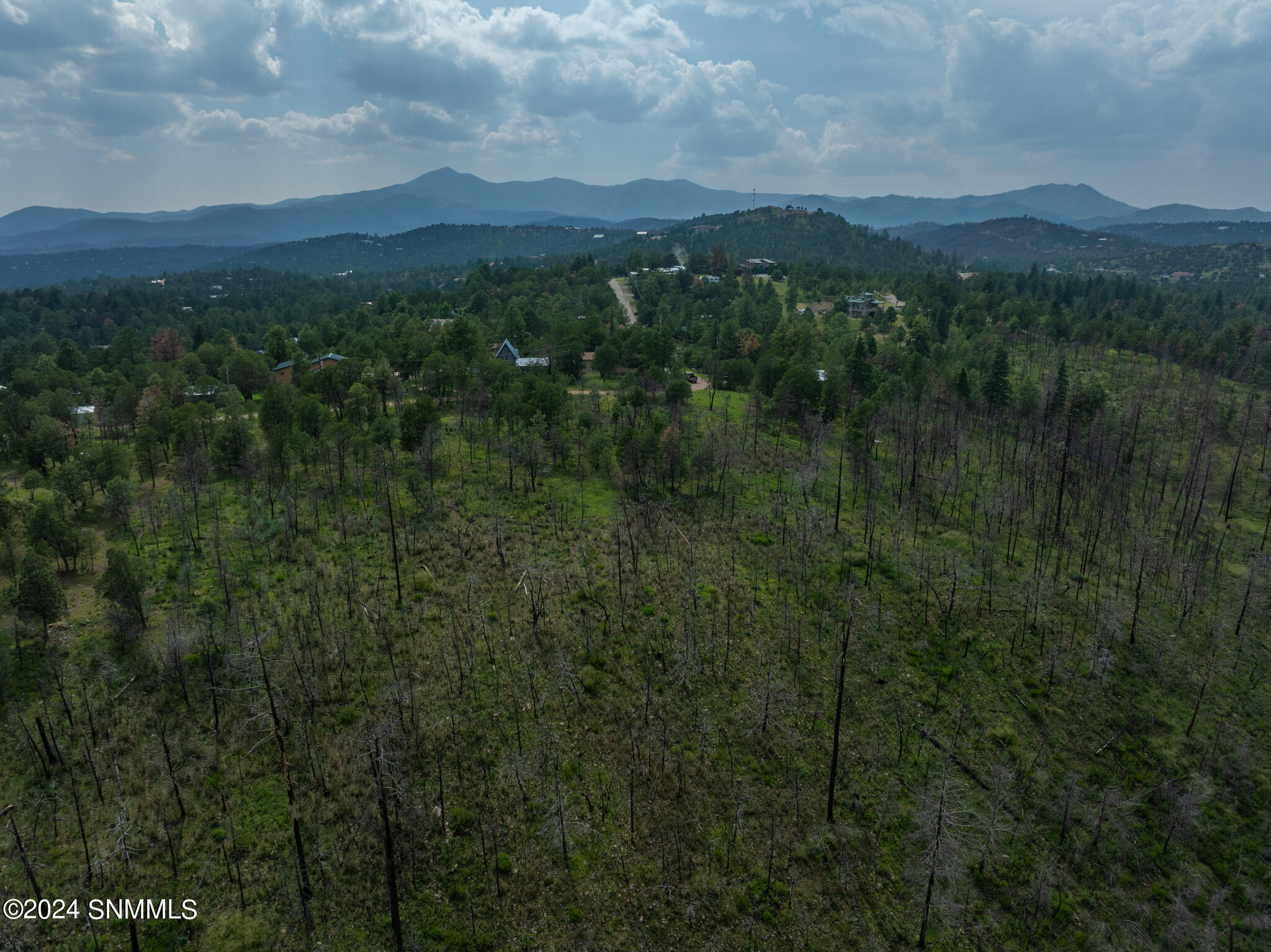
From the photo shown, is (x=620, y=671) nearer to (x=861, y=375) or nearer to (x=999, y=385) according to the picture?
(x=861, y=375)

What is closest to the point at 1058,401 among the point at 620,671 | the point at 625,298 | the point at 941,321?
the point at 941,321

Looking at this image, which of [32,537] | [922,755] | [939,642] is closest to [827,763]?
[922,755]

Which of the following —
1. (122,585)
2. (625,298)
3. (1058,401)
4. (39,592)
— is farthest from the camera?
(625,298)

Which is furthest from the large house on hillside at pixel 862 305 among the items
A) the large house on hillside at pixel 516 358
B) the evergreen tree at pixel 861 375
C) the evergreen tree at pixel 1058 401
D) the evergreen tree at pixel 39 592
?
the evergreen tree at pixel 39 592

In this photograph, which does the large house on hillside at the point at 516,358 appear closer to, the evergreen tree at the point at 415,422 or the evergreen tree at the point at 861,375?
the evergreen tree at the point at 415,422

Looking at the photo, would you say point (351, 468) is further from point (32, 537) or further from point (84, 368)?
point (84, 368)

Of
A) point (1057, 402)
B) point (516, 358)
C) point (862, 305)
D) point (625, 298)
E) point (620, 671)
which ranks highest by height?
point (625, 298)
